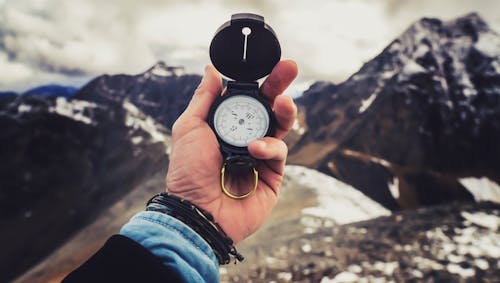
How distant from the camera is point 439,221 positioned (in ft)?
21.2

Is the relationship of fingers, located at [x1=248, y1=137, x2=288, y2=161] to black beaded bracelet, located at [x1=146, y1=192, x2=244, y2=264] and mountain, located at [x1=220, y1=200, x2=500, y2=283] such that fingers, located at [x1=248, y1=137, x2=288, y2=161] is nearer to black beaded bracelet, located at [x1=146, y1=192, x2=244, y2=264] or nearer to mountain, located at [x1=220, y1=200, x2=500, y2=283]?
black beaded bracelet, located at [x1=146, y1=192, x2=244, y2=264]

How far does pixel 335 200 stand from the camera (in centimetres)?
842

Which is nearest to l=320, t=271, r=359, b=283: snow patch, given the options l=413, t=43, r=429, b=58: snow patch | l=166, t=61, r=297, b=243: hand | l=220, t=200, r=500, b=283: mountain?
l=220, t=200, r=500, b=283: mountain

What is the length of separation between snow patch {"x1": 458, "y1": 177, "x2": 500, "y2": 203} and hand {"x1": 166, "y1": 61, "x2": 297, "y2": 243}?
7.37 m

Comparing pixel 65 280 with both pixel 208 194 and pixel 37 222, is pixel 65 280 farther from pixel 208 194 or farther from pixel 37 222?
pixel 37 222

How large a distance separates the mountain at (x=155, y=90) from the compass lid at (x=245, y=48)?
123ft

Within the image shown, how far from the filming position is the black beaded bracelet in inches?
72.7

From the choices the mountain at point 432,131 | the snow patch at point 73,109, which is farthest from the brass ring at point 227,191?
the snow patch at point 73,109

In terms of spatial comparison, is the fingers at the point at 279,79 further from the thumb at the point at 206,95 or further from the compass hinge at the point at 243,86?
the thumb at the point at 206,95

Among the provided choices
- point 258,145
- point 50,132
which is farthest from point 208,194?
point 50,132

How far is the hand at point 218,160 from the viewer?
2127 millimetres

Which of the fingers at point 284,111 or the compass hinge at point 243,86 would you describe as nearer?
the fingers at point 284,111

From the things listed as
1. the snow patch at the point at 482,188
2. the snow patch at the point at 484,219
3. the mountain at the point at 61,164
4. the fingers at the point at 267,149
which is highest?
the fingers at the point at 267,149

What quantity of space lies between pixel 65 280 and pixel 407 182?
8.91 meters
